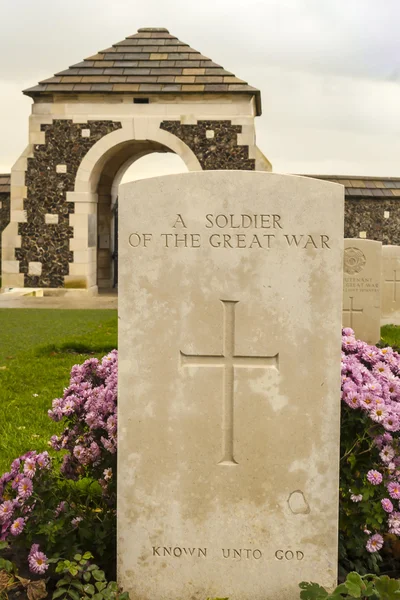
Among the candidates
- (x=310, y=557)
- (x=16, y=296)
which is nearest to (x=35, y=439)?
(x=310, y=557)

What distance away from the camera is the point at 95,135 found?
16.2m

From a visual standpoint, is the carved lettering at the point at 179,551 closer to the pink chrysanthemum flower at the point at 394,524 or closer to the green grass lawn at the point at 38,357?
the pink chrysanthemum flower at the point at 394,524

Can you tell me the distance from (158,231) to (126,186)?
0.21m

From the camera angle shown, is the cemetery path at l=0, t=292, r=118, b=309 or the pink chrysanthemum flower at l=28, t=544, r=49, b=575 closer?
the pink chrysanthemum flower at l=28, t=544, r=49, b=575

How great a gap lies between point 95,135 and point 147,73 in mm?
1734

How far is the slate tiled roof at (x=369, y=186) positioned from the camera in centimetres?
2052

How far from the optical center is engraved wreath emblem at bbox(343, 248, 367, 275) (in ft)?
32.3

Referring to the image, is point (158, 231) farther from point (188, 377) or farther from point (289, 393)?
point (289, 393)

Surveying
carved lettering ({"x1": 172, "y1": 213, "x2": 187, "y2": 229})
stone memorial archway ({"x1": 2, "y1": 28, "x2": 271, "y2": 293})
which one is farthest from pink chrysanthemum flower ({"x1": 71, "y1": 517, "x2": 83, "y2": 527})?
stone memorial archway ({"x1": 2, "y1": 28, "x2": 271, "y2": 293})

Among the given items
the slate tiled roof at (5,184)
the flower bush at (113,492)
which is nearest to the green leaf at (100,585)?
the flower bush at (113,492)

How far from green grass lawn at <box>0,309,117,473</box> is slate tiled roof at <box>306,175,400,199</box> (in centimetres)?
931

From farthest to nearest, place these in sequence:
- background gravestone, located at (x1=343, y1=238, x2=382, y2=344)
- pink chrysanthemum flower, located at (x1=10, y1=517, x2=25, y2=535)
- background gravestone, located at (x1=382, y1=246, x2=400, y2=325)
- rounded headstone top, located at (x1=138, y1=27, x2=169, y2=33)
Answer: rounded headstone top, located at (x1=138, y1=27, x2=169, y2=33) → background gravestone, located at (x1=382, y1=246, x2=400, y2=325) → background gravestone, located at (x1=343, y1=238, x2=382, y2=344) → pink chrysanthemum flower, located at (x1=10, y1=517, x2=25, y2=535)

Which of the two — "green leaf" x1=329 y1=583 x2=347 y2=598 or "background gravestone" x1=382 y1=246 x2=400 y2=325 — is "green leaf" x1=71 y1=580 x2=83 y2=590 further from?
"background gravestone" x1=382 y1=246 x2=400 y2=325

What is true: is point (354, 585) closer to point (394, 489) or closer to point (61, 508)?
point (394, 489)
